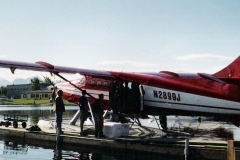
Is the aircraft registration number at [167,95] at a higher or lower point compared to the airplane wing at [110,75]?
lower

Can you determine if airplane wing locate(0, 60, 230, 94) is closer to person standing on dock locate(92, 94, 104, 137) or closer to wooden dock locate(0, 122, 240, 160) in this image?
person standing on dock locate(92, 94, 104, 137)

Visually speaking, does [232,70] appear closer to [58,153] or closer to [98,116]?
[98,116]

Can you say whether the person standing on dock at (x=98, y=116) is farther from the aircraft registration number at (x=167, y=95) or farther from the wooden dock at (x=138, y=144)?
the aircraft registration number at (x=167, y=95)

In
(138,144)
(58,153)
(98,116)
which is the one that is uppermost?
(98,116)

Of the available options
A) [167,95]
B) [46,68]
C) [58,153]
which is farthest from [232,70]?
[46,68]

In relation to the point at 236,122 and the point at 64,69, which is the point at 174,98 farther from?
the point at 64,69

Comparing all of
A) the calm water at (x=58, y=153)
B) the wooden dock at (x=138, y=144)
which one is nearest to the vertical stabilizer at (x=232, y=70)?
the wooden dock at (x=138, y=144)

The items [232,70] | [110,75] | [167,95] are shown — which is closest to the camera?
[232,70]

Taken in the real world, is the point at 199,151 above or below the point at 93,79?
below

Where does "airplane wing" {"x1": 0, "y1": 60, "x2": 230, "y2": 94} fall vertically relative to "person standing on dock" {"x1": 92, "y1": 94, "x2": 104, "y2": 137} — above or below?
above

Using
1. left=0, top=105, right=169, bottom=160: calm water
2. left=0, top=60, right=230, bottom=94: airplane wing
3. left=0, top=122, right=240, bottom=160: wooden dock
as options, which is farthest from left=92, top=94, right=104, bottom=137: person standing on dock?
left=0, top=60, right=230, bottom=94: airplane wing

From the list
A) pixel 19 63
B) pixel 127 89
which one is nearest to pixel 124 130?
pixel 127 89

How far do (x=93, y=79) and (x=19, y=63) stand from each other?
3.88 metres

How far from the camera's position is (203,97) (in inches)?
493
